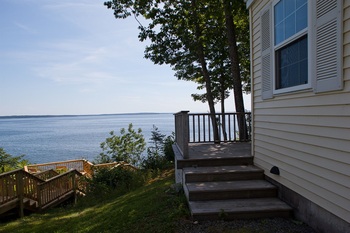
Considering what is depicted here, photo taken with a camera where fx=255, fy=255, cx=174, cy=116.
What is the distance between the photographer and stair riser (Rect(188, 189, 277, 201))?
13.5ft

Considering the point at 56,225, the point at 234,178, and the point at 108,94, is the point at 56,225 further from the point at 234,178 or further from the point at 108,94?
the point at 108,94

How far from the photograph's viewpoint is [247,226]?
3439 millimetres

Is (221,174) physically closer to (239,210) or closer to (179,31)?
(239,210)

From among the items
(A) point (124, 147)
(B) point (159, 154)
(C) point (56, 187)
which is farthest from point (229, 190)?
(A) point (124, 147)

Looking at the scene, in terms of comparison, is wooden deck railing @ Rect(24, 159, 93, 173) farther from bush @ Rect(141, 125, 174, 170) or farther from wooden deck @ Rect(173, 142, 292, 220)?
wooden deck @ Rect(173, 142, 292, 220)

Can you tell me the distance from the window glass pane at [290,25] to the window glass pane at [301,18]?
98 millimetres

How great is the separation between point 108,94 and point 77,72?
113ft

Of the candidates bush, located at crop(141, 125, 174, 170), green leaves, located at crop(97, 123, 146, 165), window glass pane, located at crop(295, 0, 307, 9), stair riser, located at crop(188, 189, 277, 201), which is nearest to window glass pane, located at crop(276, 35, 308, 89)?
window glass pane, located at crop(295, 0, 307, 9)

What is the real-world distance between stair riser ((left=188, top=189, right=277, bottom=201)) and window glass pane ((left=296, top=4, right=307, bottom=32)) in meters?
2.55

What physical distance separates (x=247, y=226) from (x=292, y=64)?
237 cm

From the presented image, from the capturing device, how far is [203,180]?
4598mm

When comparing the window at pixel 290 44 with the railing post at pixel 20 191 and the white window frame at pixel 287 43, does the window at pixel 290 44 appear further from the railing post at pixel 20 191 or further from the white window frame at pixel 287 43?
the railing post at pixel 20 191

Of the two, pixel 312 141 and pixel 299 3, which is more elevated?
pixel 299 3

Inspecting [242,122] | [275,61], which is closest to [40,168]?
A: [242,122]
